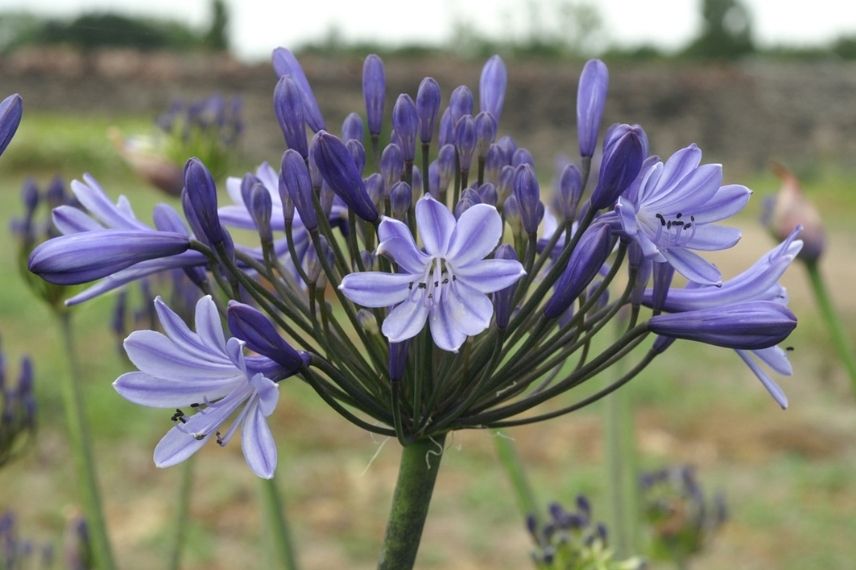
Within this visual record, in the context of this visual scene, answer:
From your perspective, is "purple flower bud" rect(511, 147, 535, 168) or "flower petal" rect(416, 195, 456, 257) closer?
"flower petal" rect(416, 195, 456, 257)

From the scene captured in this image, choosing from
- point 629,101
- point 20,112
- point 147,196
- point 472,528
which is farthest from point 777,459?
point 629,101


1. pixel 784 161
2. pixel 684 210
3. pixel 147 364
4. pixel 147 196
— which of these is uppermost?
pixel 684 210

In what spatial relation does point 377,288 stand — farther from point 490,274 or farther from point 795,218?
point 795,218

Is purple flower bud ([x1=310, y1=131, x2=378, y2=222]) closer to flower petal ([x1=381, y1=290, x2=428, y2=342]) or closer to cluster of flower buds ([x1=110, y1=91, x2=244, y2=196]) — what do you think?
flower petal ([x1=381, y1=290, x2=428, y2=342])

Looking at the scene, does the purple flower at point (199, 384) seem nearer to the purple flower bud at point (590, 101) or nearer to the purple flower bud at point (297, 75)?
the purple flower bud at point (297, 75)

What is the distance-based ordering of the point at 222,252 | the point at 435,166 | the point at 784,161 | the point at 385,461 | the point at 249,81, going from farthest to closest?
the point at 784,161, the point at 249,81, the point at 385,461, the point at 435,166, the point at 222,252

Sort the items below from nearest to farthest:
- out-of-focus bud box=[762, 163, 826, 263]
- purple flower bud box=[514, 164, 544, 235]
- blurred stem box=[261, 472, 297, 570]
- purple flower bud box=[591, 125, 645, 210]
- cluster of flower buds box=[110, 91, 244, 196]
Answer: purple flower bud box=[591, 125, 645, 210] → purple flower bud box=[514, 164, 544, 235] → blurred stem box=[261, 472, 297, 570] → out-of-focus bud box=[762, 163, 826, 263] → cluster of flower buds box=[110, 91, 244, 196]

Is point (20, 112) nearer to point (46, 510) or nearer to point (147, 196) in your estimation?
point (46, 510)

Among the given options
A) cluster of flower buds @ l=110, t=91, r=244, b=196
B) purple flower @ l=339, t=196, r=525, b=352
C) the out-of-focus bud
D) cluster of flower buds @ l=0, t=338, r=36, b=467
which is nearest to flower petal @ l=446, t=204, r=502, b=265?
purple flower @ l=339, t=196, r=525, b=352
